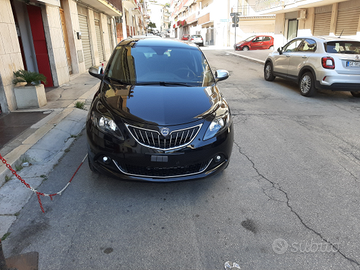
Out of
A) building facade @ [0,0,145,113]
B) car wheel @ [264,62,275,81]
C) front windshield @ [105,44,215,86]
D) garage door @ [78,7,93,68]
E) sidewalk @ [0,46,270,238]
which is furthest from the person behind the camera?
garage door @ [78,7,93,68]

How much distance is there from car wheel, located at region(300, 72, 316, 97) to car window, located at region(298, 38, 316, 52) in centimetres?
74

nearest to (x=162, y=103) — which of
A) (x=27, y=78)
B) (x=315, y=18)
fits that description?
(x=27, y=78)

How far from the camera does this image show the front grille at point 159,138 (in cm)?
293

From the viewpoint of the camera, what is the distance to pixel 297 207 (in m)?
3.14

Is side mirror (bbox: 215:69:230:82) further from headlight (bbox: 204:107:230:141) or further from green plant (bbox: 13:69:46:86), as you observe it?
green plant (bbox: 13:69:46:86)

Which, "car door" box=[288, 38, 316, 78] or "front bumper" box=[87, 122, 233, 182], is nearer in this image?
"front bumper" box=[87, 122, 233, 182]

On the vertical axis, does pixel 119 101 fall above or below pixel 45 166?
above

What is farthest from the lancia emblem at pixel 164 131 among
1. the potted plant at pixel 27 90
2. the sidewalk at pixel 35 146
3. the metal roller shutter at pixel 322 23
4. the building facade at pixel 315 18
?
the metal roller shutter at pixel 322 23

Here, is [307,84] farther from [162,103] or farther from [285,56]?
[162,103]

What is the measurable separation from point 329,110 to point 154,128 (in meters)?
5.90

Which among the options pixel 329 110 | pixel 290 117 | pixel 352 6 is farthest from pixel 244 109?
pixel 352 6

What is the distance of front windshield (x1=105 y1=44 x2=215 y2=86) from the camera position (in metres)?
4.09

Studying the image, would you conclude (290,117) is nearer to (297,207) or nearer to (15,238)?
Answer: (297,207)

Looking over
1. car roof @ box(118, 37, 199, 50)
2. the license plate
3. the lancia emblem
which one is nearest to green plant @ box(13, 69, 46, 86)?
car roof @ box(118, 37, 199, 50)
